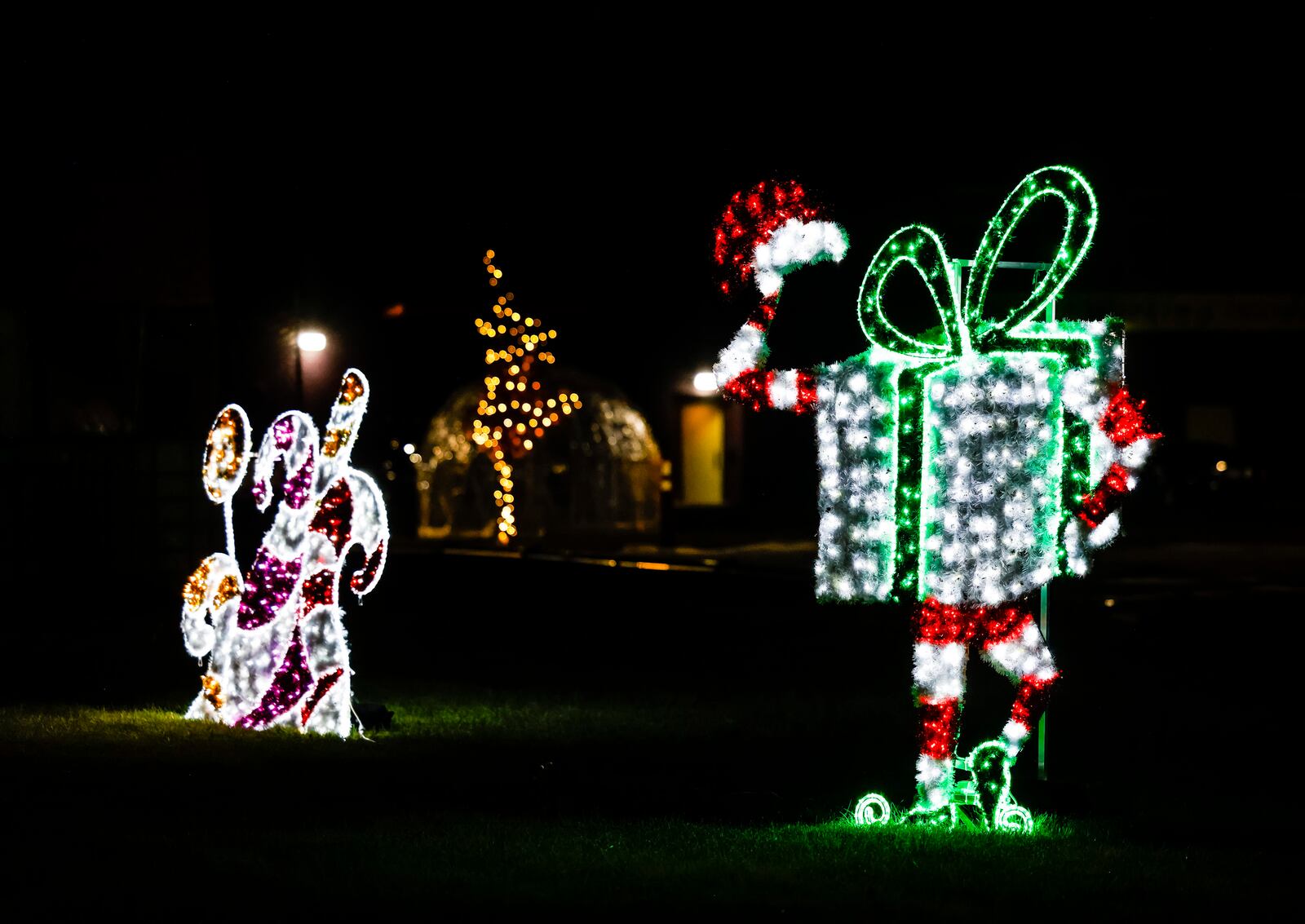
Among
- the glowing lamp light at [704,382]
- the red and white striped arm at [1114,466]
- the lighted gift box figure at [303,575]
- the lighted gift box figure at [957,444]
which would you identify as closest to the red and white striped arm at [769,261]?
the lighted gift box figure at [957,444]

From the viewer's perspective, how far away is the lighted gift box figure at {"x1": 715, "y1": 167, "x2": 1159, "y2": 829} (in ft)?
27.2

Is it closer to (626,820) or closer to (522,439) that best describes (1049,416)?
(626,820)

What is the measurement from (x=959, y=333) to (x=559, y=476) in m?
25.9

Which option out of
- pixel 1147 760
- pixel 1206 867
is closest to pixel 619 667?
pixel 1147 760

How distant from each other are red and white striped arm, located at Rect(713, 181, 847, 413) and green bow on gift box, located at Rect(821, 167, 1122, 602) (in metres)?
0.18

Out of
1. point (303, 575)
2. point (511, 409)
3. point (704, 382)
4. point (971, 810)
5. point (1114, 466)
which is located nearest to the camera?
point (1114, 466)

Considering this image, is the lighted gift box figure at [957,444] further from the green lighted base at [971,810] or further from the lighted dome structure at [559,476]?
the lighted dome structure at [559,476]

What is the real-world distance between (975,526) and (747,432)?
34941 mm

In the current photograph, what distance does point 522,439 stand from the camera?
3309cm

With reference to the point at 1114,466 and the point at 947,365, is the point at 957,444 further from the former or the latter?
the point at 1114,466

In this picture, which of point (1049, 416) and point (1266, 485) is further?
point (1266, 485)

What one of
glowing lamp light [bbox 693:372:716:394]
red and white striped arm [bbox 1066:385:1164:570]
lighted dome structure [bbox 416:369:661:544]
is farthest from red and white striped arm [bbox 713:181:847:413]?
glowing lamp light [bbox 693:372:716:394]

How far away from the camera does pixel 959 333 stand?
8398 mm

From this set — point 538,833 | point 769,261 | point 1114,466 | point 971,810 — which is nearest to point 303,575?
point 538,833
